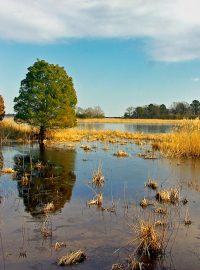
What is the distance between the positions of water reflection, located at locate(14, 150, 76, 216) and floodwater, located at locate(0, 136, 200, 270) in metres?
0.03

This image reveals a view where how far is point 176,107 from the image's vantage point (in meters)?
117

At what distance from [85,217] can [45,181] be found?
15.2ft

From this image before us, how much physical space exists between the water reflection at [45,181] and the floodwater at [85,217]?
3 centimetres

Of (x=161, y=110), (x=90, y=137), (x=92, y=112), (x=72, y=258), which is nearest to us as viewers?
(x=72, y=258)

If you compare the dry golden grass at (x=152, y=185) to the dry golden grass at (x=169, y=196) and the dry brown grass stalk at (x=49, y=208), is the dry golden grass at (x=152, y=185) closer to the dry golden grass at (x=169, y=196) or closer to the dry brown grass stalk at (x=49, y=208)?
the dry golden grass at (x=169, y=196)

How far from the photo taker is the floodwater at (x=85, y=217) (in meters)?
6.84

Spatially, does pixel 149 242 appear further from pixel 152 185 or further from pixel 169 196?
pixel 152 185

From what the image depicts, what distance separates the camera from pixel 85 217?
30.3 feet

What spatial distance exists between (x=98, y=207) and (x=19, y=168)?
23.2 ft

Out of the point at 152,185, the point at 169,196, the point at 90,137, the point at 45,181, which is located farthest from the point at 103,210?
the point at 90,137

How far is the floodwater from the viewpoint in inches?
269

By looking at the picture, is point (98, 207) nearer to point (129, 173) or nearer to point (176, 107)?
point (129, 173)

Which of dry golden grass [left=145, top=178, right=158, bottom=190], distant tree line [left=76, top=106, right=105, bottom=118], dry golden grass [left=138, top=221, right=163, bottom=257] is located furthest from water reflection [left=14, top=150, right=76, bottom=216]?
distant tree line [left=76, top=106, right=105, bottom=118]

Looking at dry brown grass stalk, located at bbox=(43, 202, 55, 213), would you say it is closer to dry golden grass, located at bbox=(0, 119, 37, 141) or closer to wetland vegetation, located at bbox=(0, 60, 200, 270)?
wetland vegetation, located at bbox=(0, 60, 200, 270)
